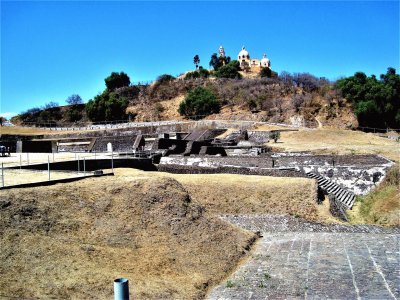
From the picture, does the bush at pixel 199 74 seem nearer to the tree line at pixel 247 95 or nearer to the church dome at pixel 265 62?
the tree line at pixel 247 95

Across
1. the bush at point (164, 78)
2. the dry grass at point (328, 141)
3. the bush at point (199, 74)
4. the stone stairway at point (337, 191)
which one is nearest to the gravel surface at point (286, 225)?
the stone stairway at point (337, 191)

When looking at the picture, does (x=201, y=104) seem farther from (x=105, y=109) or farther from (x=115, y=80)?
(x=115, y=80)

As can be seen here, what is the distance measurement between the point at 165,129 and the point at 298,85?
84.9ft

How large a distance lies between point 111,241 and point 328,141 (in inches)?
1177

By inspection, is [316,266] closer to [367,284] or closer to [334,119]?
[367,284]

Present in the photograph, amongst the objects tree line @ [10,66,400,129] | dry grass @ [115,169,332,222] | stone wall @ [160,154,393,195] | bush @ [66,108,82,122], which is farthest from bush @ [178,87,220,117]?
dry grass @ [115,169,332,222]

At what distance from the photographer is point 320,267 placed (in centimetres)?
952

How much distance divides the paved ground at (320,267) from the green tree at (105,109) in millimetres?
→ 52520

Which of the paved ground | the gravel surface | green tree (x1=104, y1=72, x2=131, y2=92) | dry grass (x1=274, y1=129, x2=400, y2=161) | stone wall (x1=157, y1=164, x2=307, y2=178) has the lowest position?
the paved ground

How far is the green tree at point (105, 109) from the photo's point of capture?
6294 centimetres

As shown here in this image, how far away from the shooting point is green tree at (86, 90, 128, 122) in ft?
206

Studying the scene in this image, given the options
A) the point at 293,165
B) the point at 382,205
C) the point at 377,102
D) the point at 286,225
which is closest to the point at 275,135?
the point at 293,165

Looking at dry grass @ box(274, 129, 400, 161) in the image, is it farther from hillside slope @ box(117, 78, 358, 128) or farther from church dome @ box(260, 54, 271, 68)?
church dome @ box(260, 54, 271, 68)

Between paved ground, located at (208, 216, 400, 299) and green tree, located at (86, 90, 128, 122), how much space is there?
5252 centimetres
